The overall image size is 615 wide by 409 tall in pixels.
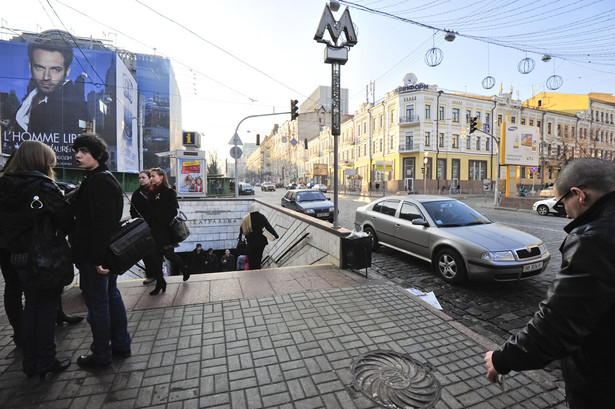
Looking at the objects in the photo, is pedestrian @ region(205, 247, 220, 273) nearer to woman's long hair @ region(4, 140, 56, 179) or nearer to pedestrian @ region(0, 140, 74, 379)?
pedestrian @ region(0, 140, 74, 379)

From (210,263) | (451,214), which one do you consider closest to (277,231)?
(210,263)

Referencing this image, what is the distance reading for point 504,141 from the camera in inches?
904

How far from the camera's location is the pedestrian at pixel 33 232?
2.42m

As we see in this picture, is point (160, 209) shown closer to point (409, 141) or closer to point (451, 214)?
point (451, 214)

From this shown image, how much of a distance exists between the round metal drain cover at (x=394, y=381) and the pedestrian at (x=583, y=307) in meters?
1.18

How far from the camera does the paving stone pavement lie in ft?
8.02

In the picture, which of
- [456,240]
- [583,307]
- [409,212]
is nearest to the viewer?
[583,307]

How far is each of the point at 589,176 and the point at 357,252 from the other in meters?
4.38

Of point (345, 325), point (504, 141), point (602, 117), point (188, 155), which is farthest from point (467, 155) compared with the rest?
point (345, 325)

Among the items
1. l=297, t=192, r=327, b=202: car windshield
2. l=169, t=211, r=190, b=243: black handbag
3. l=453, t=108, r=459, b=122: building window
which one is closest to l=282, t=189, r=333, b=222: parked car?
l=297, t=192, r=327, b=202: car windshield

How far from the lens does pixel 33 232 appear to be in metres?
2.46

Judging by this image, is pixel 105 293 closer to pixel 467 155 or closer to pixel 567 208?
pixel 567 208

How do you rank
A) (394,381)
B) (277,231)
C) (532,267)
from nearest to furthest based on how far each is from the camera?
(394,381) → (532,267) → (277,231)

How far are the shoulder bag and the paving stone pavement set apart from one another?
0.97m
